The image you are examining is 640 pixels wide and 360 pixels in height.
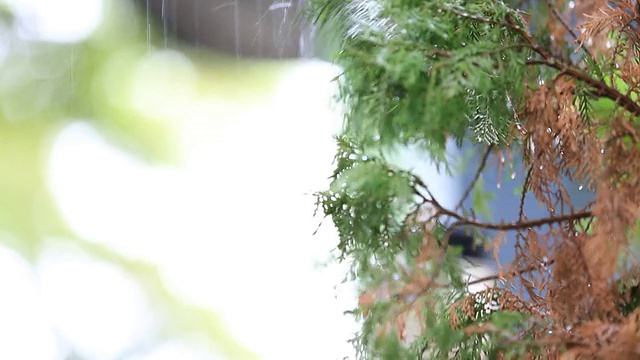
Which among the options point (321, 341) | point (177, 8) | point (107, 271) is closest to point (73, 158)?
point (107, 271)

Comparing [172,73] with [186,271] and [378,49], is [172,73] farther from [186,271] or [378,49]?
[378,49]

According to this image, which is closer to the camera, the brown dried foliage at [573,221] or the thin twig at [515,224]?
the brown dried foliage at [573,221]

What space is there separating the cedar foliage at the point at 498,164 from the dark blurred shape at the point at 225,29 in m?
1.67

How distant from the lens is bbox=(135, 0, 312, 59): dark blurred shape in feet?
8.75

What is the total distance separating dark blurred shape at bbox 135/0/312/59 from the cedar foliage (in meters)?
1.67

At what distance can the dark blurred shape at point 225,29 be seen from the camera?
2668 mm

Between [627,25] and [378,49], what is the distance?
369 mm

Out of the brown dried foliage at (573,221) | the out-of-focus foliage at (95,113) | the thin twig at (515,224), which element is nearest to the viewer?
the brown dried foliage at (573,221)

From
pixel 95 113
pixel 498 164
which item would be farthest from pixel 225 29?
pixel 498 164

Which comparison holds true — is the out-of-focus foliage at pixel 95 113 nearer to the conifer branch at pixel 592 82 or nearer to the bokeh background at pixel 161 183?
the bokeh background at pixel 161 183

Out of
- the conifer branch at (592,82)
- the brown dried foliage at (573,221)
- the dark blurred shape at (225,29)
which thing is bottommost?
the brown dried foliage at (573,221)

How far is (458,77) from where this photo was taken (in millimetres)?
786

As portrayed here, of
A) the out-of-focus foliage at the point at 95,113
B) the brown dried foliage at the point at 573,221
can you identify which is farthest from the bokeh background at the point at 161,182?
the brown dried foliage at the point at 573,221

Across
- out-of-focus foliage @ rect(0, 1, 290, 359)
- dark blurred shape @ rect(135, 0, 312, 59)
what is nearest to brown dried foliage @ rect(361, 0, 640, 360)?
dark blurred shape @ rect(135, 0, 312, 59)
